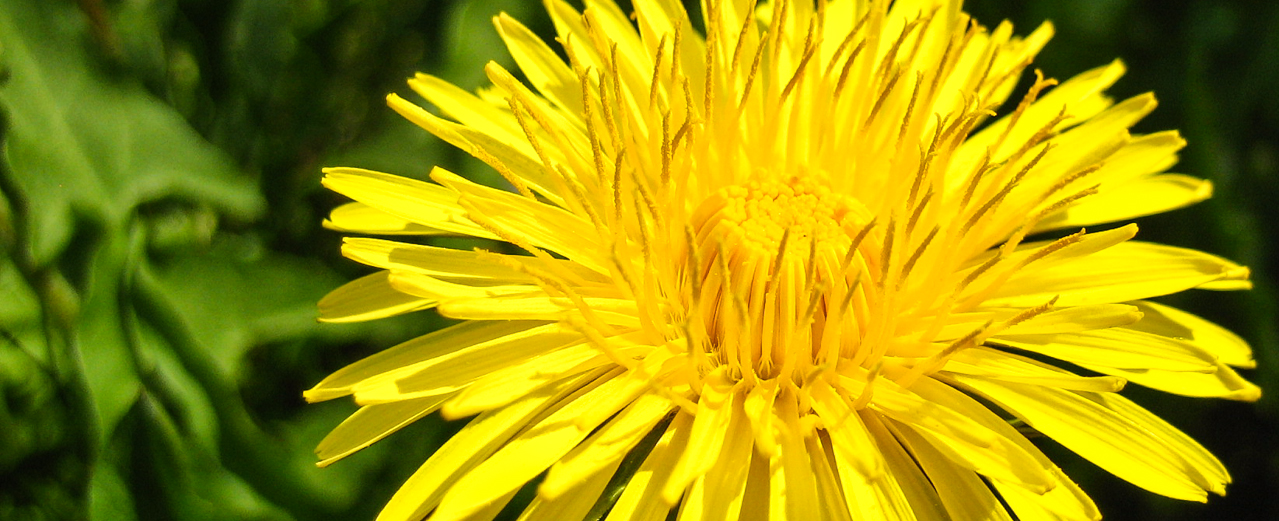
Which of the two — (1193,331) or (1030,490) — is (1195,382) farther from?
(1030,490)

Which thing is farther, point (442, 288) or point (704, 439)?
point (442, 288)

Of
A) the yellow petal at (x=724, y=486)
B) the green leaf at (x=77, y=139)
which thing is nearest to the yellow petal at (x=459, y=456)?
the yellow petal at (x=724, y=486)

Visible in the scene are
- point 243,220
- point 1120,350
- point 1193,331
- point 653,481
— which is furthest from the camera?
point 243,220

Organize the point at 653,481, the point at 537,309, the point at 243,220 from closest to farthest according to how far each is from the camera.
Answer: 1. the point at 653,481
2. the point at 537,309
3. the point at 243,220

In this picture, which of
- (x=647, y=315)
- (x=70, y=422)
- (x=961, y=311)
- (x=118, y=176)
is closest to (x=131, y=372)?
(x=70, y=422)

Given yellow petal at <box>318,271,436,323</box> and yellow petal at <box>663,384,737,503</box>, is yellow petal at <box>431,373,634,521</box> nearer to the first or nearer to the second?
yellow petal at <box>663,384,737,503</box>

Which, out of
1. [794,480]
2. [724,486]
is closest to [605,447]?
[724,486]

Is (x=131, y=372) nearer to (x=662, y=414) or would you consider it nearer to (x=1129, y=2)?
(x=662, y=414)
